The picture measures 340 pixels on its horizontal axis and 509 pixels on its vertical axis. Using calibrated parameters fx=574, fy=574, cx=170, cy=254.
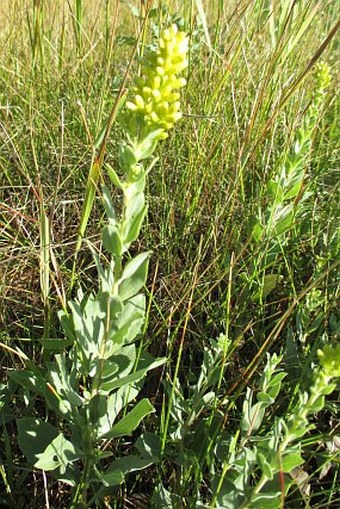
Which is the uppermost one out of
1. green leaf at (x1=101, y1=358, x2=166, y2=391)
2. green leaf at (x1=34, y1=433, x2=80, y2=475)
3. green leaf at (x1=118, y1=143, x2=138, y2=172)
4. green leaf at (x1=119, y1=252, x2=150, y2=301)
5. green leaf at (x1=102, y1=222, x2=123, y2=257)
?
green leaf at (x1=118, y1=143, x2=138, y2=172)

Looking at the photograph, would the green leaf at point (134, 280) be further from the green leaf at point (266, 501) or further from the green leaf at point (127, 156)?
the green leaf at point (266, 501)

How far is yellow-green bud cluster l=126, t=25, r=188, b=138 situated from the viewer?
84 cm

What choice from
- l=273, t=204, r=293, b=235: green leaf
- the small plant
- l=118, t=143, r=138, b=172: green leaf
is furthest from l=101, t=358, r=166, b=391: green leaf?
l=273, t=204, r=293, b=235: green leaf

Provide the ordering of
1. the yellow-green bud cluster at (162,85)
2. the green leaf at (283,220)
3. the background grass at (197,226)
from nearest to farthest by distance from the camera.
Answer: the yellow-green bud cluster at (162,85), the background grass at (197,226), the green leaf at (283,220)

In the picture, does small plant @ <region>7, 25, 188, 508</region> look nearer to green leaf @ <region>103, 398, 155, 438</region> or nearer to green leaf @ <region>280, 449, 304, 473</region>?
green leaf @ <region>103, 398, 155, 438</region>

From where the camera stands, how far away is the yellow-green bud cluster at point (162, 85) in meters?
0.84

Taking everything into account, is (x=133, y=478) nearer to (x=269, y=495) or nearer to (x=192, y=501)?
(x=192, y=501)

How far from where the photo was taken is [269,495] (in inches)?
37.2

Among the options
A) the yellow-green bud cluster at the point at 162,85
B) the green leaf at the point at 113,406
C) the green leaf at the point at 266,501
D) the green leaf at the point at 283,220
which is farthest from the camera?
the green leaf at the point at 283,220

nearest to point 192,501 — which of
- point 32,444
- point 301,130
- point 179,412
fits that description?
point 179,412

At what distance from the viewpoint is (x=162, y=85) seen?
86 cm

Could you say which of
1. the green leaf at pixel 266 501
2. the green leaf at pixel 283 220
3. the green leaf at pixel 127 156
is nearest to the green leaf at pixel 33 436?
the green leaf at pixel 266 501

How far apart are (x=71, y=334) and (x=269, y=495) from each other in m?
0.44

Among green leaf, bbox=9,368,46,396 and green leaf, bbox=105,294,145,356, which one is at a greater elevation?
green leaf, bbox=105,294,145,356
